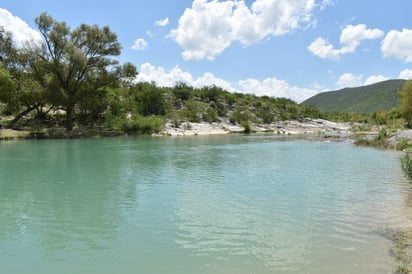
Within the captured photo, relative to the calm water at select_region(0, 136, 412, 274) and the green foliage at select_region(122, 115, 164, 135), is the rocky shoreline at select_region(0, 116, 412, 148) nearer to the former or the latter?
the green foliage at select_region(122, 115, 164, 135)

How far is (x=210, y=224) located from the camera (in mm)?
9906

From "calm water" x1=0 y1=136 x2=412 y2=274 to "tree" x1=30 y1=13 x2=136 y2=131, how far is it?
33.2 m

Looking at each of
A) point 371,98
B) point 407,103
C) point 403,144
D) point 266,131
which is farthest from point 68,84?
point 371,98

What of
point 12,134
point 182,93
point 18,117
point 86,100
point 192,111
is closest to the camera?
point 12,134

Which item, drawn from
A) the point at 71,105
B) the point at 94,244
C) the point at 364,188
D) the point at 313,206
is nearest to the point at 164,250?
the point at 94,244

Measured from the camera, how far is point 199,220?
1030cm

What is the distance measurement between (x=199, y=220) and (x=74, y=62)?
1749 inches

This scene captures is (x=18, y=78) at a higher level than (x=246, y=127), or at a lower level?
→ higher

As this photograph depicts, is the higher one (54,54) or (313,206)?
(54,54)

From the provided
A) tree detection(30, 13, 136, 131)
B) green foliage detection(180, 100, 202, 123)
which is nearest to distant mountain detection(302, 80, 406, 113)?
green foliage detection(180, 100, 202, 123)

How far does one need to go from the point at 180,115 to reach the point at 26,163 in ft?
161

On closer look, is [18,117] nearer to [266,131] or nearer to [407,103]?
[266,131]

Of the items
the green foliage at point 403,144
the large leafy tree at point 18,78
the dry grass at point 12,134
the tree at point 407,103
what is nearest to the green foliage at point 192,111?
the large leafy tree at point 18,78

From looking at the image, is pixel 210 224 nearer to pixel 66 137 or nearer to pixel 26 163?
pixel 26 163
